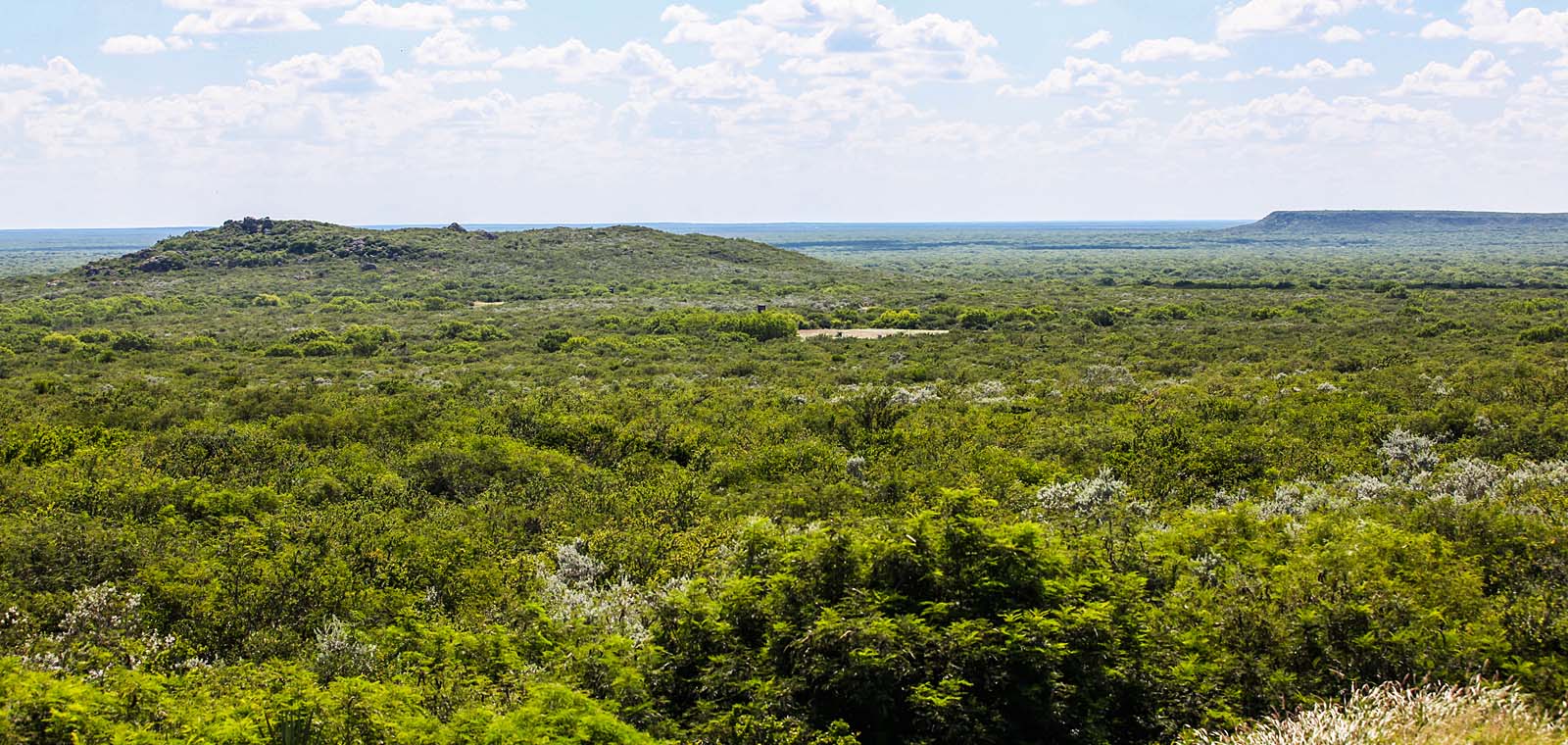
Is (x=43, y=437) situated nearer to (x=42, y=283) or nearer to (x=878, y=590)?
(x=878, y=590)

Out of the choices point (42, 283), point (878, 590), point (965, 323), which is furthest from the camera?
point (42, 283)

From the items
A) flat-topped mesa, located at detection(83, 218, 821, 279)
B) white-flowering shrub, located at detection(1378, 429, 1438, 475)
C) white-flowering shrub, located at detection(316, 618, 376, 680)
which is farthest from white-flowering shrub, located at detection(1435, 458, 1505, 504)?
flat-topped mesa, located at detection(83, 218, 821, 279)

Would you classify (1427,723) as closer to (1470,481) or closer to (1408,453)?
(1470,481)

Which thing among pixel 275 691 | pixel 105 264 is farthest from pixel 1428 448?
pixel 105 264

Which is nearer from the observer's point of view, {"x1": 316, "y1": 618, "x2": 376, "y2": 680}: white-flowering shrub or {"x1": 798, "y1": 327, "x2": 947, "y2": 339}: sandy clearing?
{"x1": 316, "y1": 618, "x2": 376, "y2": 680}: white-flowering shrub

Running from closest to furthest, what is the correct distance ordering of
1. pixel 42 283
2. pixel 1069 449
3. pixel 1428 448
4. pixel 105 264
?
pixel 1428 448
pixel 1069 449
pixel 42 283
pixel 105 264

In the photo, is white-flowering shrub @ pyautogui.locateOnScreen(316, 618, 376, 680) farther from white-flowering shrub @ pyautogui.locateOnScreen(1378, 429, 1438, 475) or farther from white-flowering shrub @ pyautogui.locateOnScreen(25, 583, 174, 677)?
white-flowering shrub @ pyautogui.locateOnScreen(1378, 429, 1438, 475)
